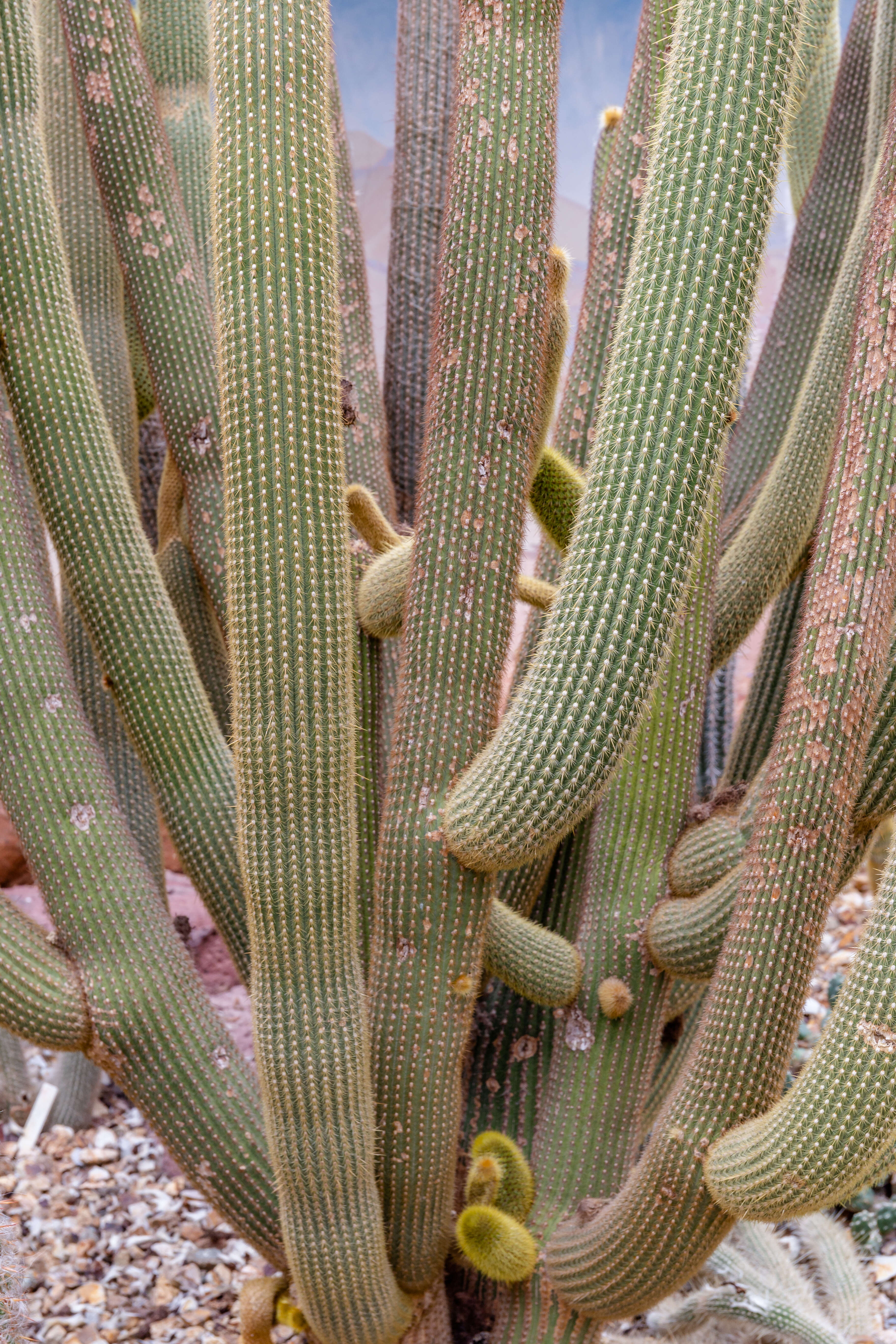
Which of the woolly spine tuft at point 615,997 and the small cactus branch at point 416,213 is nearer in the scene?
the woolly spine tuft at point 615,997

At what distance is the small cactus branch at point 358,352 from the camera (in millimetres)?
2992

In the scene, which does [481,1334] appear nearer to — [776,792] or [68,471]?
[776,792]

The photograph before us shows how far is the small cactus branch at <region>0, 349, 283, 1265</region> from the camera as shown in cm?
224

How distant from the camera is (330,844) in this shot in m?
1.99

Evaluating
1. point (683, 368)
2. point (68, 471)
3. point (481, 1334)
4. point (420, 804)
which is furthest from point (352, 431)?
point (481, 1334)

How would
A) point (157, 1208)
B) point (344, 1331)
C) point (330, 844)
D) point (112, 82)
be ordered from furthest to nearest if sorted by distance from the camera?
point (157, 1208)
point (112, 82)
point (344, 1331)
point (330, 844)

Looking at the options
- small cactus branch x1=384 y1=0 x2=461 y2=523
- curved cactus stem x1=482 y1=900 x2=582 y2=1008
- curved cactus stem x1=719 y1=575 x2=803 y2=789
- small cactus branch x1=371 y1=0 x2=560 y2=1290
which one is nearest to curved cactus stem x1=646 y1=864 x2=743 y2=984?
curved cactus stem x1=482 y1=900 x2=582 y2=1008

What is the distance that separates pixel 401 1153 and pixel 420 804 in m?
0.72

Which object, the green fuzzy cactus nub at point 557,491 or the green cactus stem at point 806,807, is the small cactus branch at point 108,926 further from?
the green fuzzy cactus nub at point 557,491

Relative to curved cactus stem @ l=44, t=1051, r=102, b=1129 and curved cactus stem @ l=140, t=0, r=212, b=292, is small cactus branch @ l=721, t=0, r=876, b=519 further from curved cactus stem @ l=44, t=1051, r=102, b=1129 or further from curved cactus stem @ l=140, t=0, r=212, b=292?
curved cactus stem @ l=44, t=1051, r=102, b=1129

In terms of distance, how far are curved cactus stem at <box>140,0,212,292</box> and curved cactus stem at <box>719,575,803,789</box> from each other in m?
1.93

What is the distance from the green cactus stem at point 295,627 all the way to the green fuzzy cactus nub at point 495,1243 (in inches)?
7.4

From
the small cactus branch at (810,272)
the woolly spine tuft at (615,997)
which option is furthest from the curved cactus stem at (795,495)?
the woolly spine tuft at (615,997)

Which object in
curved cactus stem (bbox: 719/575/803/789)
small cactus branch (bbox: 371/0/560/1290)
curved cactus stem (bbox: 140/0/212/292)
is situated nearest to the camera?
small cactus branch (bbox: 371/0/560/1290)
